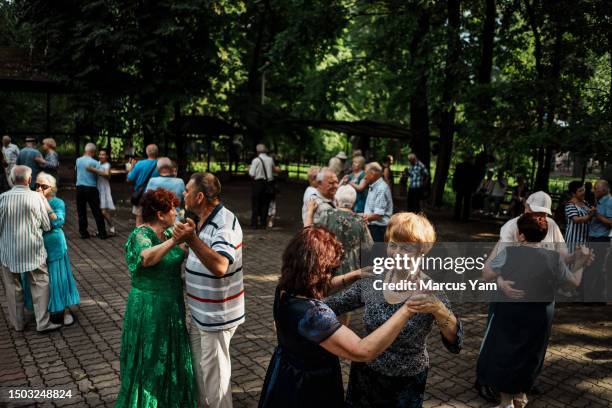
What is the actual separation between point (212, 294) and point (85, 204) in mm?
7938

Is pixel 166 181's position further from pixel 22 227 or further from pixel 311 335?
pixel 311 335

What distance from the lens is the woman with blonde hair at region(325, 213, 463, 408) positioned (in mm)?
2691

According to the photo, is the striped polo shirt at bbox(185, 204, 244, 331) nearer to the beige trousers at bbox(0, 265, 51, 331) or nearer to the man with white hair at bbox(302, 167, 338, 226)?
the man with white hair at bbox(302, 167, 338, 226)

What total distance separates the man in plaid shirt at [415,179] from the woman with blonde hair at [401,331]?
11727 millimetres

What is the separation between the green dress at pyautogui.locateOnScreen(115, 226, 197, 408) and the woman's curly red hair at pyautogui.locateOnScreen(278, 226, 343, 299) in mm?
1351

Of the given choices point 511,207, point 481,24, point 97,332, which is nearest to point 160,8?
point 481,24

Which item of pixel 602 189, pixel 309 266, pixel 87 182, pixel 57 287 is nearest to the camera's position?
pixel 309 266

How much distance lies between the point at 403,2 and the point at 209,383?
14965mm

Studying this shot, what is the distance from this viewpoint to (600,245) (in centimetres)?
766

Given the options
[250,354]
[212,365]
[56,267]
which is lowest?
[250,354]

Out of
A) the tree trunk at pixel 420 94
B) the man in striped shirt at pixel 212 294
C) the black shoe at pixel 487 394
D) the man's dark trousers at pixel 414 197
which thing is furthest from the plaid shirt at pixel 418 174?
the man in striped shirt at pixel 212 294

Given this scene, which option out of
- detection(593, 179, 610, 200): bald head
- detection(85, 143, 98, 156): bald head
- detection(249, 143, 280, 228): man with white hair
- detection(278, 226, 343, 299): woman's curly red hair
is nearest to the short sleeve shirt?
detection(85, 143, 98, 156): bald head

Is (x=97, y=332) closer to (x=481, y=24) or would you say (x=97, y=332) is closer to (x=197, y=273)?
(x=197, y=273)

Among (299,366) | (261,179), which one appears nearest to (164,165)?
(261,179)
